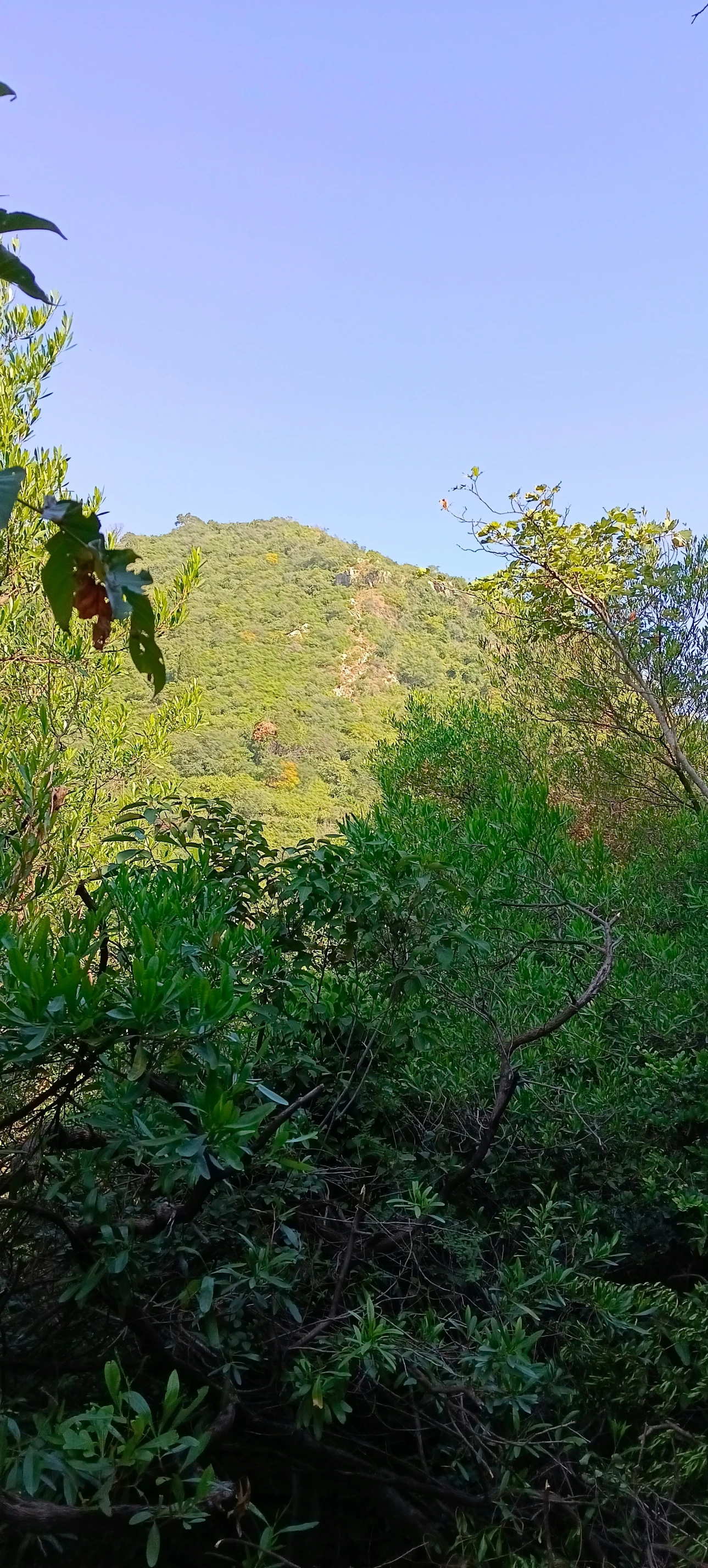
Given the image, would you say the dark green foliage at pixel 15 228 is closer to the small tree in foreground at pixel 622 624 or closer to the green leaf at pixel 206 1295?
the green leaf at pixel 206 1295

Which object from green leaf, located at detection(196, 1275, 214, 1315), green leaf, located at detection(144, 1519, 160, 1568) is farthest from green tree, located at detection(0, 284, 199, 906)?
green leaf, located at detection(144, 1519, 160, 1568)

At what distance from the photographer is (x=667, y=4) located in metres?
3.10

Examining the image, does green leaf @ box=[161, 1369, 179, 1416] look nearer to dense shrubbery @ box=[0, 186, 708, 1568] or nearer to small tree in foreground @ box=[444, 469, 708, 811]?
dense shrubbery @ box=[0, 186, 708, 1568]

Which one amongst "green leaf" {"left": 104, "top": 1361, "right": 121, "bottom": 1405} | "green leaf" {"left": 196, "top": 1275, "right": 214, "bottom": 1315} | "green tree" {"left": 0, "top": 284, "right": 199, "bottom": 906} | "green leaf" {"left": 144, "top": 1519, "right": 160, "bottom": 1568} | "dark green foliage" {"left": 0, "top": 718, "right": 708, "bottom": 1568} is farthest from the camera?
"green tree" {"left": 0, "top": 284, "right": 199, "bottom": 906}

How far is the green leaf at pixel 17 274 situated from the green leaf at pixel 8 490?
0.46 ft

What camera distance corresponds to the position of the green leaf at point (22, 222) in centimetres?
78

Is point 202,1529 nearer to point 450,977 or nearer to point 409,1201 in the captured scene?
point 409,1201

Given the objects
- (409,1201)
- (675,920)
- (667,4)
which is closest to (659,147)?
(667,4)

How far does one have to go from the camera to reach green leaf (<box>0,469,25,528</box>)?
2.16ft

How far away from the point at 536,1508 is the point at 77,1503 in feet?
3.83

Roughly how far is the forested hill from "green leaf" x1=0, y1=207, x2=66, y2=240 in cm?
1288

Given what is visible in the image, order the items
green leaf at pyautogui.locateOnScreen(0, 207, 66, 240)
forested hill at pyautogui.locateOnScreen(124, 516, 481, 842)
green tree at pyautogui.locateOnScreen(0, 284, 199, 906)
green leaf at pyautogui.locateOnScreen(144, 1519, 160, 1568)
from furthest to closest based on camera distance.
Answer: forested hill at pyautogui.locateOnScreen(124, 516, 481, 842)
green tree at pyautogui.locateOnScreen(0, 284, 199, 906)
green leaf at pyautogui.locateOnScreen(144, 1519, 160, 1568)
green leaf at pyautogui.locateOnScreen(0, 207, 66, 240)

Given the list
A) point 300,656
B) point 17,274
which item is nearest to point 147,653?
point 17,274

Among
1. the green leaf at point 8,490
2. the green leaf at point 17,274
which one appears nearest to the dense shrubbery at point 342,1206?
the green leaf at point 8,490
